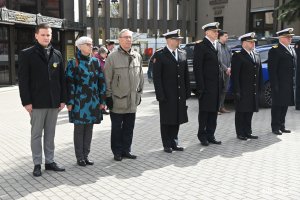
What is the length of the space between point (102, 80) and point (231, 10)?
1105 inches

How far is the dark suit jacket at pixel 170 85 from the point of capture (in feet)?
19.5

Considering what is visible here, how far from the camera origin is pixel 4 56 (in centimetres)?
1781

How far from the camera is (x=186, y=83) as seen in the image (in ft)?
20.3

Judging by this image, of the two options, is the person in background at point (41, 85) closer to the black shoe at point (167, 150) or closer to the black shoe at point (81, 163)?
the black shoe at point (81, 163)

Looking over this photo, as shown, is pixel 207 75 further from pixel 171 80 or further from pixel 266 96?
pixel 266 96

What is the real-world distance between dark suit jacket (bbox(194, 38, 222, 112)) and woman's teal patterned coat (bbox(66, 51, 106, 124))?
1875 mm

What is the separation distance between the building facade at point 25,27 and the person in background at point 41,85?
39.0 feet

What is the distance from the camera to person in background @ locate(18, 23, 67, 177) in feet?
15.5

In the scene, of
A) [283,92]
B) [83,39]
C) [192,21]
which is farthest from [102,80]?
[192,21]

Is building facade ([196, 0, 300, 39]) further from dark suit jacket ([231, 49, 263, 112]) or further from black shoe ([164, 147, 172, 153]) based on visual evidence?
black shoe ([164, 147, 172, 153])

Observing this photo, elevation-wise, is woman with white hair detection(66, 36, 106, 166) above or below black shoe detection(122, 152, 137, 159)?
above

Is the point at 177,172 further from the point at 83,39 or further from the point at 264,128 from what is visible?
the point at 264,128

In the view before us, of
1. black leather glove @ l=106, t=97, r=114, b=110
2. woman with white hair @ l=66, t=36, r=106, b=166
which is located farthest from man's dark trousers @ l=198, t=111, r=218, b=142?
woman with white hair @ l=66, t=36, r=106, b=166

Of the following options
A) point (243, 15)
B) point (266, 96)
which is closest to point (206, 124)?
point (266, 96)
